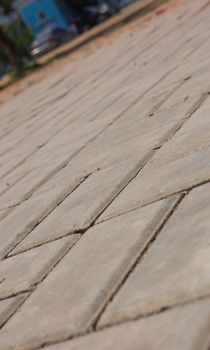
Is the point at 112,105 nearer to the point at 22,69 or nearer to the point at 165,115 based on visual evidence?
the point at 165,115

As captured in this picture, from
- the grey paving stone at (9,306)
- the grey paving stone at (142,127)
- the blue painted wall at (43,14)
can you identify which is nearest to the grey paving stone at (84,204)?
the grey paving stone at (142,127)

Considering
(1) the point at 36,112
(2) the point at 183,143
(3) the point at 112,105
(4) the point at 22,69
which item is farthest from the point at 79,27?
(2) the point at 183,143

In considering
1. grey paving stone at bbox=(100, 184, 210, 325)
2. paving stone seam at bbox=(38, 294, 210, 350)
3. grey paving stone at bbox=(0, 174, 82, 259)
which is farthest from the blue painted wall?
paving stone seam at bbox=(38, 294, 210, 350)

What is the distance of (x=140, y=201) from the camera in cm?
224

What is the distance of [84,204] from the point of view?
2570mm

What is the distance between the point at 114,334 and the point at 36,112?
16.9ft

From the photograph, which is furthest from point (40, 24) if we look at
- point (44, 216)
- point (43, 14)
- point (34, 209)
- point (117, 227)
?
point (117, 227)

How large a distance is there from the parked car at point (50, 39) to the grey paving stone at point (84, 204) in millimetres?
23369

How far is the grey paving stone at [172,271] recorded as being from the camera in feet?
4.91

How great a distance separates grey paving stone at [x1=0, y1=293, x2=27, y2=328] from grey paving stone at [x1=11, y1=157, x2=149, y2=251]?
40 cm

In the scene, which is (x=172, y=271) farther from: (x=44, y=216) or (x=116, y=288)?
(x=44, y=216)

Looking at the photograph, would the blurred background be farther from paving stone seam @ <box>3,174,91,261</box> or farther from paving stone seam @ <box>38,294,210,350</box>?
paving stone seam @ <box>38,294,210,350</box>

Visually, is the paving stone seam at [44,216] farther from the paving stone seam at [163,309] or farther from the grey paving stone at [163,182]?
the paving stone seam at [163,309]

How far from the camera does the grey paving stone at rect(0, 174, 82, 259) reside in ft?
8.87
